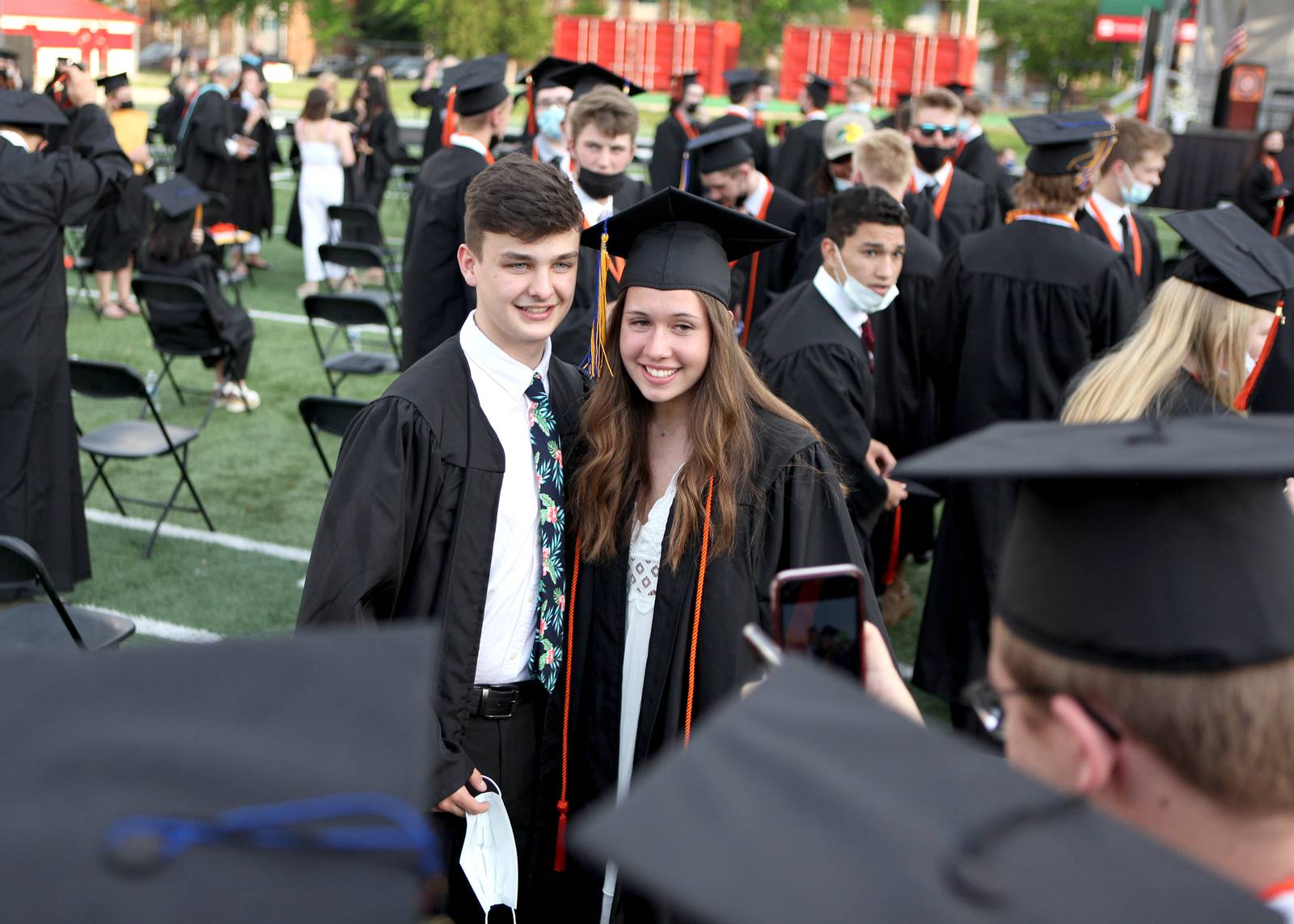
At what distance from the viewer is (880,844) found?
3.46ft

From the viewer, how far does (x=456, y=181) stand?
5.81 m

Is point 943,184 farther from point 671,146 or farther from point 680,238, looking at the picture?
point 680,238

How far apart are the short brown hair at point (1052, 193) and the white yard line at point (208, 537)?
3.66 meters

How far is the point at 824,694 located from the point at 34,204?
4.81m

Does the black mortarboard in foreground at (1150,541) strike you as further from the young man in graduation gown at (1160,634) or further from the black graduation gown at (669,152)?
the black graduation gown at (669,152)

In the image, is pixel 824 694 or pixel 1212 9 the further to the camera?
pixel 1212 9

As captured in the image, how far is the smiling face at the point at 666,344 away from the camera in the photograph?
268 cm

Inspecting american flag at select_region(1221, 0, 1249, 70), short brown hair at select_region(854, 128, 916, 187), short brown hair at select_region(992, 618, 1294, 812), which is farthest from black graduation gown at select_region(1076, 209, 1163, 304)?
american flag at select_region(1221, 0, 1249, 70)

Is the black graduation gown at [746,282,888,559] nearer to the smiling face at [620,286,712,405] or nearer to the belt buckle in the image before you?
the smiling face at [620,286,712,405]

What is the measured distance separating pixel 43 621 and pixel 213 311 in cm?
377

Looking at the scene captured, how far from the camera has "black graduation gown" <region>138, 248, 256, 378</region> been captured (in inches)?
292

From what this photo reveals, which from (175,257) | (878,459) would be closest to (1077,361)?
(878,459)

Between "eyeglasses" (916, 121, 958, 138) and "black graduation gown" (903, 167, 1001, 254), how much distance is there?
0.29 metres

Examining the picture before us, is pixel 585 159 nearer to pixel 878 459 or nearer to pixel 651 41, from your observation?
pixel 878 459
